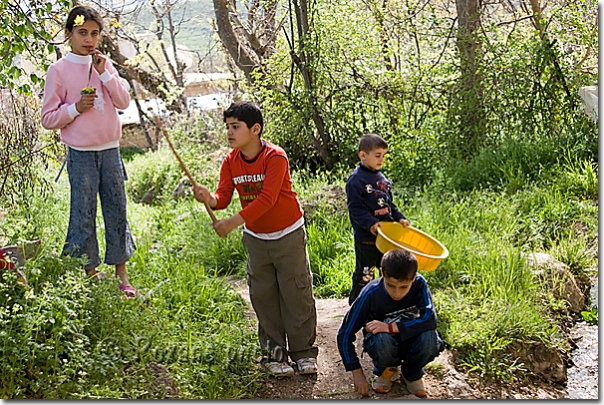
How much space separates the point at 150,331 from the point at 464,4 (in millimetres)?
4746

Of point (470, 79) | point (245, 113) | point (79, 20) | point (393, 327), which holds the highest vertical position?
point (79, 20)

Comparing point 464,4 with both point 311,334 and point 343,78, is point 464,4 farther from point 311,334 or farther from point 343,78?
point 311,334

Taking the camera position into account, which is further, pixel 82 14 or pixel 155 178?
pixel 155 178

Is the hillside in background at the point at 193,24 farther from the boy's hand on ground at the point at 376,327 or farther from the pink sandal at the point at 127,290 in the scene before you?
the boy's hand on ground at the point at 376,327

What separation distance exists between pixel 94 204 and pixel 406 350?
5.82 ft

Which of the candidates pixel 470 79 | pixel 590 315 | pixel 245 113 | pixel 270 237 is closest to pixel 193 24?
pixel 470 79

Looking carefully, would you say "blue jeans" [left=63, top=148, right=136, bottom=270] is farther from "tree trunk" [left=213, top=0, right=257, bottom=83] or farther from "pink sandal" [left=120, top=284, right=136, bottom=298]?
"tree trunk" [left=213, top=0, right=257, bottom=83]

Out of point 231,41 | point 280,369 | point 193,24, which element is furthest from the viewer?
point 193,24

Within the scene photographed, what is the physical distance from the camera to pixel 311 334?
3090mm

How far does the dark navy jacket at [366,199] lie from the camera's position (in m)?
3.48

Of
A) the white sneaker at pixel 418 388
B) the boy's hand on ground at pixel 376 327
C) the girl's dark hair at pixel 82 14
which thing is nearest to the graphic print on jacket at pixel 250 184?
the boy's hand on ground at pixel 376 327

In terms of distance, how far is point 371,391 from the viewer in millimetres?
2943

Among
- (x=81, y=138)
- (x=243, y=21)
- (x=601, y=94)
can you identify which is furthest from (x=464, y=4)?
(x=81, y=138)

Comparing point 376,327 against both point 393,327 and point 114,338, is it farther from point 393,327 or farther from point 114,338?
point 114,338
